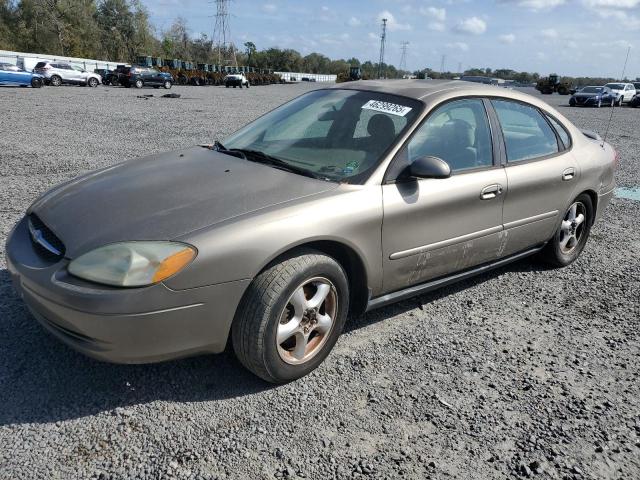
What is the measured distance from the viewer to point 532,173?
392cm

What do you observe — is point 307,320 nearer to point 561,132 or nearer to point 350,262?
point 350,262

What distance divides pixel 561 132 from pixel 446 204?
6.11 feet

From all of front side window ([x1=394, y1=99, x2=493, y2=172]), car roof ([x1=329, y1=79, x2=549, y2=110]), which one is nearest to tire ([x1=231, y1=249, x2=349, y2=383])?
front side window ([x1=394, y1=99, x2=493, y2=172])

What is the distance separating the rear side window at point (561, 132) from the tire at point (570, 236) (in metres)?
0.50

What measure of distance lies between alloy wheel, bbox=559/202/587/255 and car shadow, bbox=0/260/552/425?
3.16 meters

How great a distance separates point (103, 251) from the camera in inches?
93.1

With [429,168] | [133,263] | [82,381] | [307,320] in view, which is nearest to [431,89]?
[429,168]

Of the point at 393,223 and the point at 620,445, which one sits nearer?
the point at 620,445

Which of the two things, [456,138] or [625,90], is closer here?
[456,138]

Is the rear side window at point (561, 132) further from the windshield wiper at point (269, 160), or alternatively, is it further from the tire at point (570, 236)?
the windshield wiper at point (269, 160)

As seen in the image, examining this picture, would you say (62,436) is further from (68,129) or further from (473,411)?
(68,129)

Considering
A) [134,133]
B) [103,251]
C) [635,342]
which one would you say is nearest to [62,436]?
[103,251]

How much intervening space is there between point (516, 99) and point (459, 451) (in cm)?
289

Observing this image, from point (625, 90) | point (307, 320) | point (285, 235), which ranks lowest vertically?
point (307, 320)
